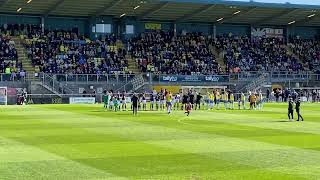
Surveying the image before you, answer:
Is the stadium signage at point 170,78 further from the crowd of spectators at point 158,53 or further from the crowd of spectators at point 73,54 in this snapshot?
the crowd of spectators at point 73,54

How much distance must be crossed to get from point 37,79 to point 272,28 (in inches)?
1587

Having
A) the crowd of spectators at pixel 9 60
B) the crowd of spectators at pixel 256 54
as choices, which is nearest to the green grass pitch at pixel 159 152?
the crowd of spectators at pixel 9 60

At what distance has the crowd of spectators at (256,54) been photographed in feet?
253

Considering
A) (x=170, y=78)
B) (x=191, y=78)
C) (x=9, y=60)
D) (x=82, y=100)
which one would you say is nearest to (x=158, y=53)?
(x=191, y=78)

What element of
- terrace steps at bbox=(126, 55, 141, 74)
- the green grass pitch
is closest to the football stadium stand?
terrace steps at bbox=(126, 55, 141, 74)

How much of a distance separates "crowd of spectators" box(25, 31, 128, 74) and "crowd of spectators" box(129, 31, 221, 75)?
2.75 m

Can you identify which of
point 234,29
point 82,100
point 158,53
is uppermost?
point 234,29

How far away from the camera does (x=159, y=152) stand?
717 inches

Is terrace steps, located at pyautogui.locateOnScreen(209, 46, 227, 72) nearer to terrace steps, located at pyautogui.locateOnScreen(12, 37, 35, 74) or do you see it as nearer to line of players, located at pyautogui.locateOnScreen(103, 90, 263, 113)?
line of players, located at pyautogui.locateOnScreen(103, 90, 263, 113)

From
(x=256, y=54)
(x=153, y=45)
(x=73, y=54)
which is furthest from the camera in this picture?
(x=256, y=54)

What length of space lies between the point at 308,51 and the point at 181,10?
22194 millimetres

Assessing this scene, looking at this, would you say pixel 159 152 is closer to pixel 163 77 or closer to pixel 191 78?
pixel 163 77

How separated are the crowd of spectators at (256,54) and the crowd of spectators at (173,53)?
256 cm

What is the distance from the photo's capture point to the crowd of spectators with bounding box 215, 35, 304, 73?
77.1m
